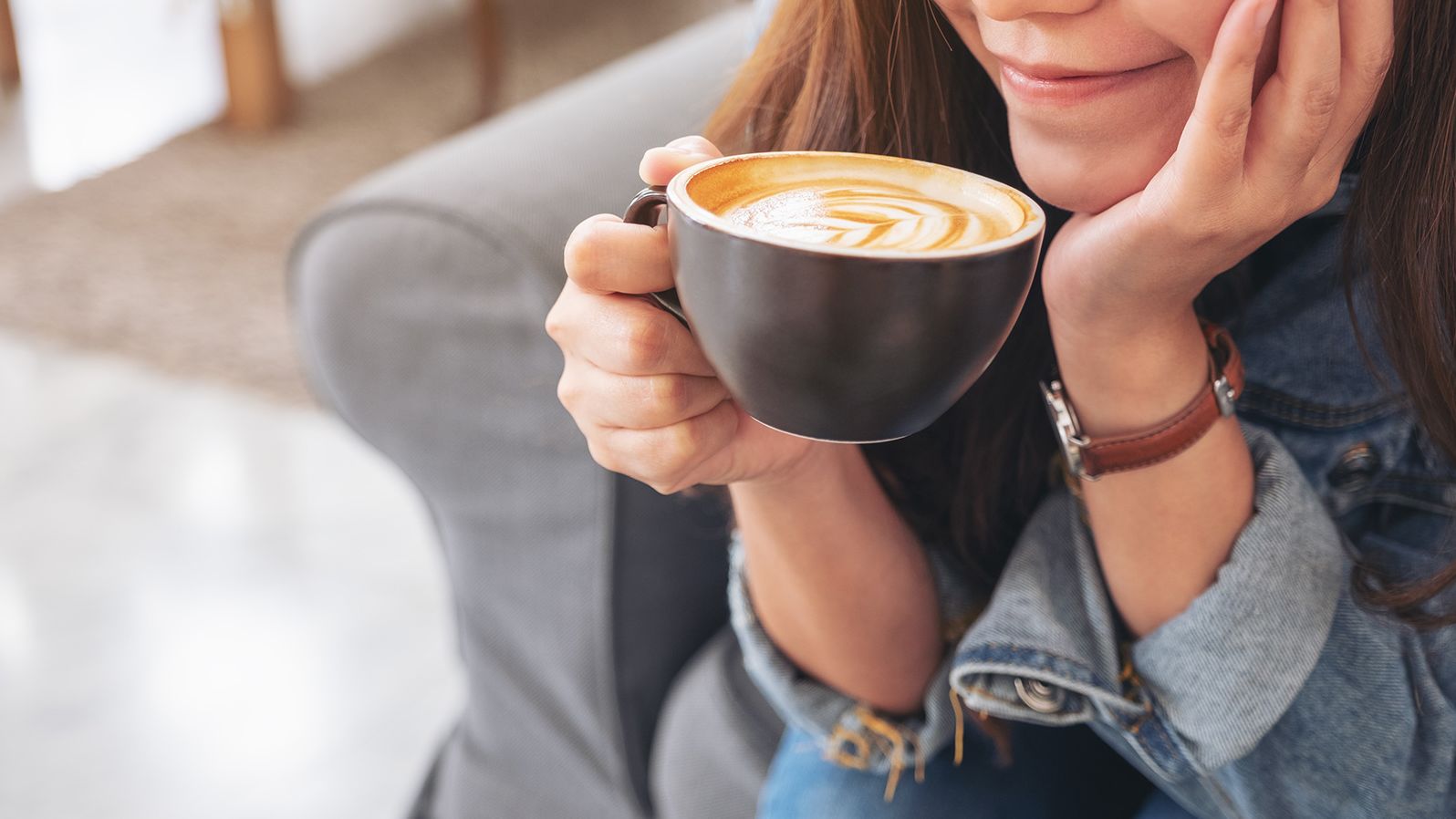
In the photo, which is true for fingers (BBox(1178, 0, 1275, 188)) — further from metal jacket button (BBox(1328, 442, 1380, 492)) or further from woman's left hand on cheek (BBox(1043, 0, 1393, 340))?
metal jacket button (BBox(1328, 442, 1380, 492))

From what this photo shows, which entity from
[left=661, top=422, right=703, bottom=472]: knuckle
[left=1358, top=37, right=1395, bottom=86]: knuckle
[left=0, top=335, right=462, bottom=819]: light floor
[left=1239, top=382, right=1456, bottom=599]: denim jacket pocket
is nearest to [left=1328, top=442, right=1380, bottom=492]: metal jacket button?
[left=1239, top=382, right=1456, bottom=599]: denim jacket pocket

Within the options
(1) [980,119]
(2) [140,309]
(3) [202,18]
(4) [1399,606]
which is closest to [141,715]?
(2) [140,309]

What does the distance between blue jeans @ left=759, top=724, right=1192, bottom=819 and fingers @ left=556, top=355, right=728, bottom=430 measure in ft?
1.10

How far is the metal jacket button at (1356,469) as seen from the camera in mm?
758

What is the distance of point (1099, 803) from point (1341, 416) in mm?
301

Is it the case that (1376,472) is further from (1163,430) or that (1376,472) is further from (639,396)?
(639,396)

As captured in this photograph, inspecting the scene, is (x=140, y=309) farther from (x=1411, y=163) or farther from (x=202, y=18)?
(x=1411, y=163)

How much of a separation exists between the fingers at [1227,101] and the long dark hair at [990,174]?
124 millimetres

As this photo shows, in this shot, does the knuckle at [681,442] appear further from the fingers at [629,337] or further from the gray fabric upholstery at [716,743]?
the gray fabric upholstery at [716,743]

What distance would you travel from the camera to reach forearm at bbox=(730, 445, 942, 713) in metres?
0.74

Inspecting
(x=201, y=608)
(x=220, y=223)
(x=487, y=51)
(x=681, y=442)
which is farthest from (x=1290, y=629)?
(x=487, y=51)

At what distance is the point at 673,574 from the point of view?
100cm

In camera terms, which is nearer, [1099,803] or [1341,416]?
[1341,416]

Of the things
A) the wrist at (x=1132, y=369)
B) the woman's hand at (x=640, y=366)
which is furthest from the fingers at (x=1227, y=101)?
the woman's hand at (x=640, y=366)
